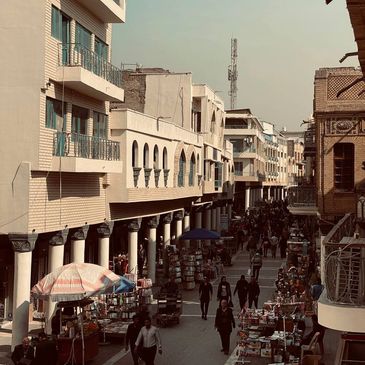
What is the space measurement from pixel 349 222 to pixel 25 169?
9137 millimetres

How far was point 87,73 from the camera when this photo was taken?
19844 millimetres

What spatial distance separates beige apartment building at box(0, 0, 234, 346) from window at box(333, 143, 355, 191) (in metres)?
7.34

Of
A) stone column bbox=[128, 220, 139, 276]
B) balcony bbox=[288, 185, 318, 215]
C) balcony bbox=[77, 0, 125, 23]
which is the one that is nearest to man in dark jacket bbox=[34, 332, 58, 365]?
balcony bbox=[77, 0, 125, 23]

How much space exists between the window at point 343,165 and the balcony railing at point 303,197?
71.1 inches

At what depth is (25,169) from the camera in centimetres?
1817

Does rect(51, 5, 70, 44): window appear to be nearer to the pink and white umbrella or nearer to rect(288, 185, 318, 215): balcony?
the pink and white umbrella

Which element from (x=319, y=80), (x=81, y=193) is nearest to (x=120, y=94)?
(x=81, y=193)

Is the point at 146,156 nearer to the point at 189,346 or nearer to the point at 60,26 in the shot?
the point at 60,26

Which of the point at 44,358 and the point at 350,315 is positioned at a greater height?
the point at 350,315

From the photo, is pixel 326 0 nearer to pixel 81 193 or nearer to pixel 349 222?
pixel 349 222

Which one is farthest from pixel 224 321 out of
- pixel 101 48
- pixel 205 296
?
pixel 101 48

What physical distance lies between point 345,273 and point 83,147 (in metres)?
13.2

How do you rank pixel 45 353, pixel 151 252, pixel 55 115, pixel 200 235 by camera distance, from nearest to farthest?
pixel 45 353 < pixel 55 115 < pixel 151 252 < pixel 200 235

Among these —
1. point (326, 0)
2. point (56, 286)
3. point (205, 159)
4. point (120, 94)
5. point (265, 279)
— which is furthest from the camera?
point (205, 159)
